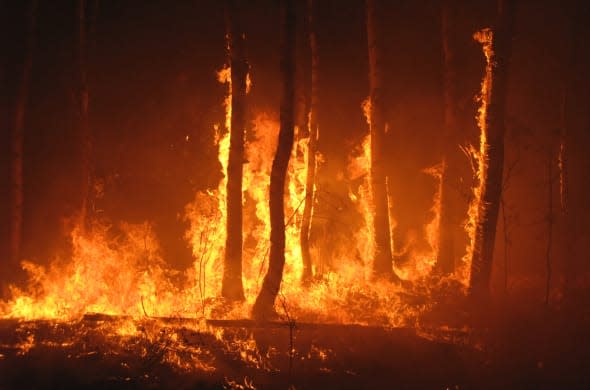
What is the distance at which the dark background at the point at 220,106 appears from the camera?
616 inches

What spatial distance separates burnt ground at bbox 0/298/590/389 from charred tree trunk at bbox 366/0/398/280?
12.6 feet

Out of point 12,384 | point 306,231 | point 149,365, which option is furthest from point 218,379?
point 306,231

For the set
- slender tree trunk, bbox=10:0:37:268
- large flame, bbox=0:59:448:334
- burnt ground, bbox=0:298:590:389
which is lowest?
burnt ground, bbox=0:298:590:389

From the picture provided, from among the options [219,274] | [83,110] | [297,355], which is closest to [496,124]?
[297,355]

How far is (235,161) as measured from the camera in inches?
461

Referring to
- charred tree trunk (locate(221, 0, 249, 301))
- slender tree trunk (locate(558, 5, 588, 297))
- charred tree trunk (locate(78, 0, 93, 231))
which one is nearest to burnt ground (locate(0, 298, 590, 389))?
charred tree trunk (locate(221, 0, 249, 301))

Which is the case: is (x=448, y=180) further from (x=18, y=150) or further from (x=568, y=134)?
(x=18, y=150)

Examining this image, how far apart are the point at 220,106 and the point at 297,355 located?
34.4 ft

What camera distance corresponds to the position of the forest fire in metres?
8.80

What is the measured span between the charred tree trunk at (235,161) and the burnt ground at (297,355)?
181 cm

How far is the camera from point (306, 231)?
14.5 metres

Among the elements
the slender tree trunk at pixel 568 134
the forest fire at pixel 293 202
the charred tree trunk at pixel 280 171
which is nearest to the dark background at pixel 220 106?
the forest fire at pixel 293 202

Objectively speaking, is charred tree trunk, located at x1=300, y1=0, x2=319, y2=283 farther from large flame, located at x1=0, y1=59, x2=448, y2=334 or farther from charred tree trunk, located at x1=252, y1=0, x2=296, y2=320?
charred tree trunk, located at x1=252, y1=0, x2=296, y2=320

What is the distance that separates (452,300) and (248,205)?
24.3 feet
